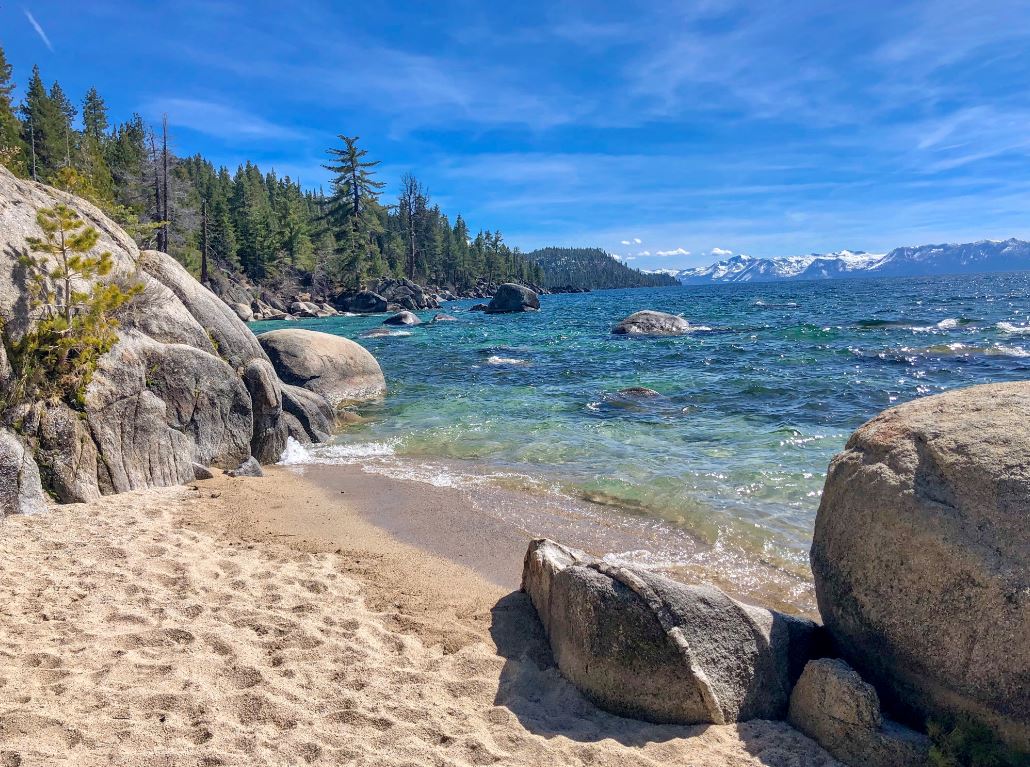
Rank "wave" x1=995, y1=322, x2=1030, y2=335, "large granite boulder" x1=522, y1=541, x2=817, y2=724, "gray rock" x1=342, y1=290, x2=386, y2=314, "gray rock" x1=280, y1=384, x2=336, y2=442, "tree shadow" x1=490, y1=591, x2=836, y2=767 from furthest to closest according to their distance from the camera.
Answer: "gray rock" x1=342, y1=290, x2=386, y2=314
"wave" x1=995, y1=322, x2=1030, y2=335
"gray rock" x1=280, y1=384, x2=336, y2=442
"large granite boulder" x1=522, y1=541, x2=817, y2=724
"tree shadow" x1=490, y1=591, x2=836, y2=767

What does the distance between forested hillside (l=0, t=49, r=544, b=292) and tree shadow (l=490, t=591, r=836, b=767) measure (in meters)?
20.1

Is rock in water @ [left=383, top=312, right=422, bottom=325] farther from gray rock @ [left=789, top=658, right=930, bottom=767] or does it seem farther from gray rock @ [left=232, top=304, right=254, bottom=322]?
gray rock @ [left=789, top=658, right=930, bottom=767]

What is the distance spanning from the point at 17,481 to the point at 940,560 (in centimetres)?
808

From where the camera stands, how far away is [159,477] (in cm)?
755

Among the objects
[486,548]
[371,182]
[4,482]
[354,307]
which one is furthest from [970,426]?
[371,182]

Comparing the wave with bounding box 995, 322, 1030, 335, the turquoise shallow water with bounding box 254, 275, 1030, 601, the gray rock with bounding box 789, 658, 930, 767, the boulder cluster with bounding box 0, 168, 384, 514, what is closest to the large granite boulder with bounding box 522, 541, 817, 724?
the gray rock with bounding box 789, 658, 930, 767

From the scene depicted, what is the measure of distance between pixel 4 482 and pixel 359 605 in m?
4.06

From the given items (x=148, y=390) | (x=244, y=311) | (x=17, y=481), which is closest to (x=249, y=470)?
(x=148, y=390)

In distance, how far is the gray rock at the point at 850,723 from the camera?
3.34 metres

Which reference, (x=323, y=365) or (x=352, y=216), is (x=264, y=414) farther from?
(x=352, y=216)

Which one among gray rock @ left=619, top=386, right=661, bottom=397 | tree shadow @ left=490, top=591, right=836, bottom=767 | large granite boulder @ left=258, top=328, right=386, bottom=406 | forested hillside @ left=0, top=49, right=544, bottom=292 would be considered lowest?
tree shadow @ left=490, top=591, right=836, bottom=767

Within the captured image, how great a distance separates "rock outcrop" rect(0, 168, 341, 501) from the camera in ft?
21.6

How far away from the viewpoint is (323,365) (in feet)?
49.5

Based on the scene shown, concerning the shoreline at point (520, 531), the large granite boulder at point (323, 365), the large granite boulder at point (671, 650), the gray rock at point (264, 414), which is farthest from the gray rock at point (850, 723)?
the large granite boulder at point (323, 365)
